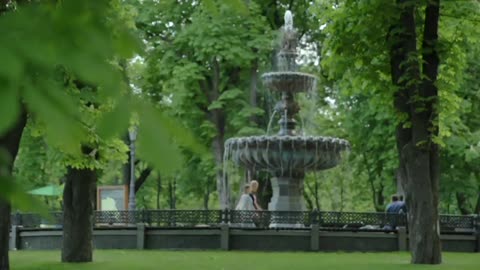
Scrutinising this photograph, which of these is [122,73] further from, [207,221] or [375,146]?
[375,146]

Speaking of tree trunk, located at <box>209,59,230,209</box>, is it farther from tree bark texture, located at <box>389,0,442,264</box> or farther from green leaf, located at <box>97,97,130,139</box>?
green leaf, located at <box>97,97,130,139</box>

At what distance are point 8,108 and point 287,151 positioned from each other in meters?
23.5

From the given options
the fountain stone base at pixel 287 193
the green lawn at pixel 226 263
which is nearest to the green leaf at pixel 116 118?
the green lawn at pixel 226 263

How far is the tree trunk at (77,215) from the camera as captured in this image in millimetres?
17547

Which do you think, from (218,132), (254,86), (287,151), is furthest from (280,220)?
(254,86)

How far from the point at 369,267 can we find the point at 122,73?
14371 mm

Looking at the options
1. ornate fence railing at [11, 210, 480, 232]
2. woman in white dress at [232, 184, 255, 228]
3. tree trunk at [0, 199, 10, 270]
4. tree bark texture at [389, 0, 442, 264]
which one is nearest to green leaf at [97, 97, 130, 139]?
tree trunk at [0, 199, 10, 270]

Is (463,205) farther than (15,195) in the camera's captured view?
Yes

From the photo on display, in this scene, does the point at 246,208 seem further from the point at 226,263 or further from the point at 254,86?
the point at 254,86

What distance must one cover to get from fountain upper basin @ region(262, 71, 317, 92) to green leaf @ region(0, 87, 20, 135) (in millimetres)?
25371

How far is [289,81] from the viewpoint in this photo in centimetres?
2766

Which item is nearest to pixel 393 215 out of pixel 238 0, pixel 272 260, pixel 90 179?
pixel 272 260

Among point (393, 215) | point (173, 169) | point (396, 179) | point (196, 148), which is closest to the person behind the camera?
point (173, 169)

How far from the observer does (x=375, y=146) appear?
3634 cm
